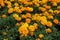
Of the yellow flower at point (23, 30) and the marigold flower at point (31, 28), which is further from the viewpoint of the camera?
the marigold flower at point (31, 28)

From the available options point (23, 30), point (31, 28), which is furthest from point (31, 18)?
point (23, 30)

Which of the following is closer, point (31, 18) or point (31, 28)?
point (31, 28)

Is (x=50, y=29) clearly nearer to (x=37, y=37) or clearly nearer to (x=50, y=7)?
(x=37, y=37)

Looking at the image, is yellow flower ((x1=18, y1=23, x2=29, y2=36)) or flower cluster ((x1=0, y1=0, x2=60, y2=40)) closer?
yellow flower ((x1=18, y1=23, x2=29, y2=36))

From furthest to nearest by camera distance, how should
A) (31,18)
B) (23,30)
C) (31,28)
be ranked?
(31,18) → (31,28) → (23,30)

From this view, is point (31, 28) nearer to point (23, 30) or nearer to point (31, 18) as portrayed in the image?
point (23, 30)

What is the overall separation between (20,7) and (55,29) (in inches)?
38.7

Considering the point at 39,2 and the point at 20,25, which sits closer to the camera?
the point at 20,25

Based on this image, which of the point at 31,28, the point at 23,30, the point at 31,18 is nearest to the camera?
the point at 23,30

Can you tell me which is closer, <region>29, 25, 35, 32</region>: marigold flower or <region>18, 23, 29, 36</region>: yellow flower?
<region>18, 23, 29, 36</region>: yellow flower

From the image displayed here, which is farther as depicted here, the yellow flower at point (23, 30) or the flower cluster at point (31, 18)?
the flower cluster at point (31, 18)

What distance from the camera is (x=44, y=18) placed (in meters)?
5.12

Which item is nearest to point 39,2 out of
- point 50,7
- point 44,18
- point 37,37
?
point 50,7

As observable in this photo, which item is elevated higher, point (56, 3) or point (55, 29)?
point (56, 3)
